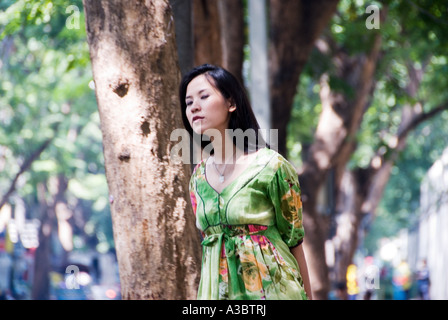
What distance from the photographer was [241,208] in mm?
2934

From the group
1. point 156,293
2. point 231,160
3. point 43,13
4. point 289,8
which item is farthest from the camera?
point 289,8

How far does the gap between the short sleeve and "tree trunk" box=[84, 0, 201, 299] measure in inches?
35.4

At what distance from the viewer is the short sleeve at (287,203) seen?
117 inches

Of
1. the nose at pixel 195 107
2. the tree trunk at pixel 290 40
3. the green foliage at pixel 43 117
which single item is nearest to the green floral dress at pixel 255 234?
the nose at pixel 195 107

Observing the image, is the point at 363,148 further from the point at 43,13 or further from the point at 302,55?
the point at 43,13

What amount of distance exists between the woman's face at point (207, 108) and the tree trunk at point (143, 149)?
692 millimetres

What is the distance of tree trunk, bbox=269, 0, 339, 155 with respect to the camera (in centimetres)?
979

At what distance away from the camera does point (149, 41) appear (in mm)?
3877

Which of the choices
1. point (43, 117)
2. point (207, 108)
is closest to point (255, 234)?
point (207, 108)

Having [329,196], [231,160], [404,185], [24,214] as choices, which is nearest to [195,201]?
[231,160]

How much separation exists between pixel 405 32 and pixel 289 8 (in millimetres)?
4495

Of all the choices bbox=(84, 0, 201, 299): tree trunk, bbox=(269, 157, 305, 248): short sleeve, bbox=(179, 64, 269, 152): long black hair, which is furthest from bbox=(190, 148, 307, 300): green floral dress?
bbox=(84, 0, 201, 299): tree trunk

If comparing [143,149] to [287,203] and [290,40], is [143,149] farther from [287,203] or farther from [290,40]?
[290,40]

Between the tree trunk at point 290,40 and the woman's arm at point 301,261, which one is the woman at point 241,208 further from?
the tree trunk at point 290,40
